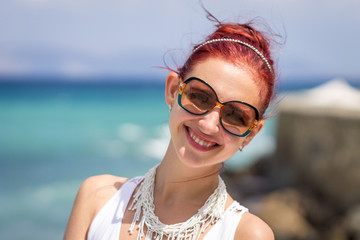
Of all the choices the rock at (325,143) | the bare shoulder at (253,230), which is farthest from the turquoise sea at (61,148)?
the rock at (325,143)

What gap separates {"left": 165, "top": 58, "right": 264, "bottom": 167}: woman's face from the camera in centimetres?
189

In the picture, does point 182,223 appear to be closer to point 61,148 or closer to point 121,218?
point 121,218

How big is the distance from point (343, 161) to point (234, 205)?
359 inches

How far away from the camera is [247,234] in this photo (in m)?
1.82

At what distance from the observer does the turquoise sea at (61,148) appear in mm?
13547

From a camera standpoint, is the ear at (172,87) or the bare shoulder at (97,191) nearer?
the ear at (172,87)

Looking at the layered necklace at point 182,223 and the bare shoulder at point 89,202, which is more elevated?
the bare shoulder at point 89,202

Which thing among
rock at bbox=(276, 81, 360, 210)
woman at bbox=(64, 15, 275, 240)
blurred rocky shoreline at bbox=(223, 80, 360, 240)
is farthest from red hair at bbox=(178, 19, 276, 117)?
rock at bbox=(276, 81, 360, 210)

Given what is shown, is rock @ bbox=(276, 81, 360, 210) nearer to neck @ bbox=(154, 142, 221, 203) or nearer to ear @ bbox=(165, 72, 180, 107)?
neck @ bbox=(154, 142, 221, 203)

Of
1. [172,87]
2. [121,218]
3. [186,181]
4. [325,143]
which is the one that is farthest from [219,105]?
[325,143]

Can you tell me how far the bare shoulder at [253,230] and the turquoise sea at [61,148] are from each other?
176 centimetres

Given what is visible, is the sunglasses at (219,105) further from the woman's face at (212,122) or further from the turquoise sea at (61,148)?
the turquoise sea at (61,148)

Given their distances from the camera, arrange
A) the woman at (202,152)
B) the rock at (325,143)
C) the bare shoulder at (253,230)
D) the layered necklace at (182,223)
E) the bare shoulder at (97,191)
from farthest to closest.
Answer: the rock at (325,143)
the bare shoulder at (97,191)
the layered necklace at (182,223)
the woman at (202,152)
the bare shoulder at (253,230)

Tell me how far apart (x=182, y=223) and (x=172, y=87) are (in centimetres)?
70
